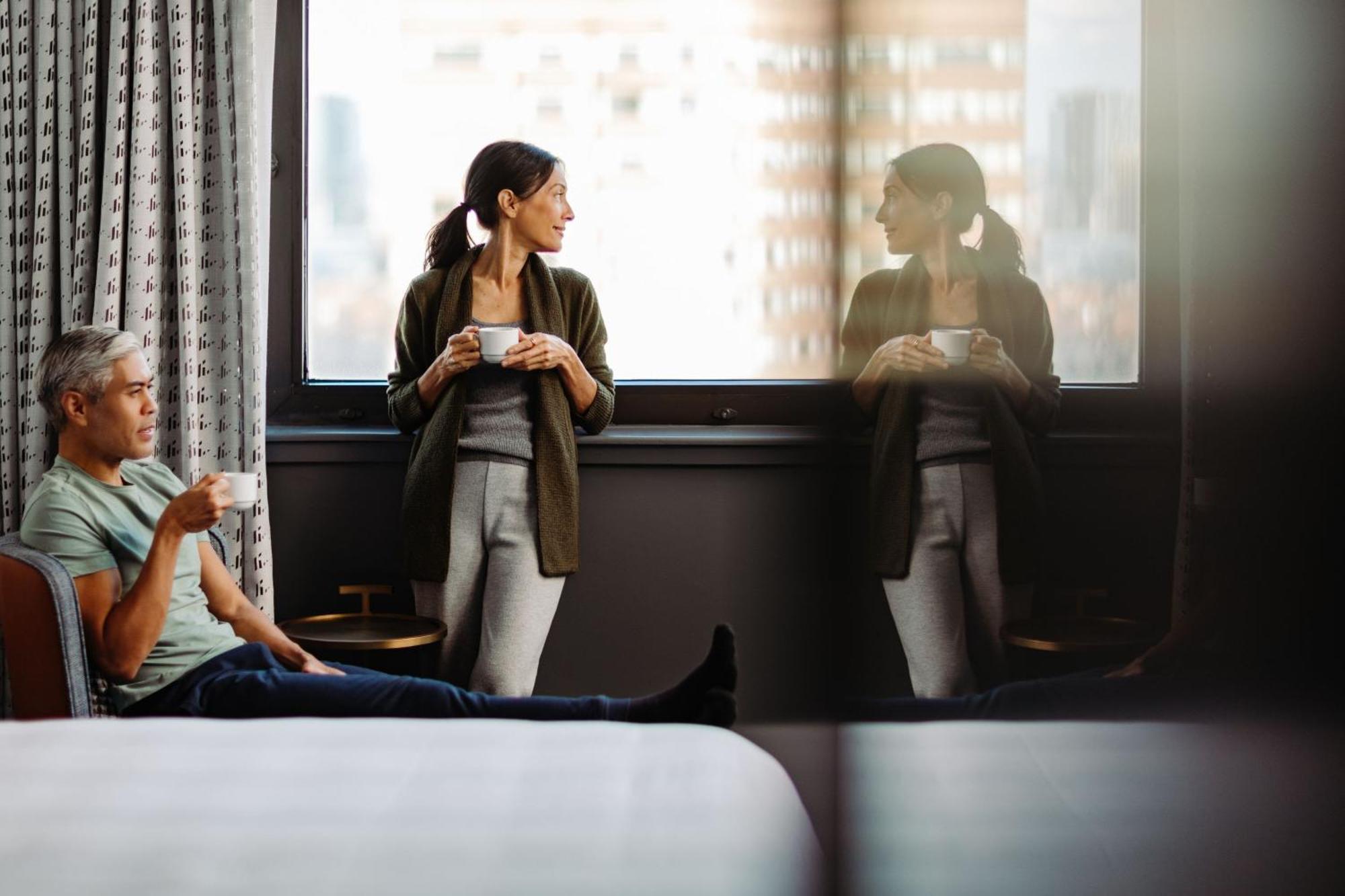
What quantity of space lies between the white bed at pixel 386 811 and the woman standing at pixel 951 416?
0.66 m

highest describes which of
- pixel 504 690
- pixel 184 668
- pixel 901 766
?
pixel 901 766

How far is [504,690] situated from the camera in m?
1.94

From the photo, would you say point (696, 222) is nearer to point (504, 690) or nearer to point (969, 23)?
point (504, 690)

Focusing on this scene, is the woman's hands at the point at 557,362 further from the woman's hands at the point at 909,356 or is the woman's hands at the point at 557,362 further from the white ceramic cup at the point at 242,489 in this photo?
the woman's hands at the point at 909,356

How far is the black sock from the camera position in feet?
4.93

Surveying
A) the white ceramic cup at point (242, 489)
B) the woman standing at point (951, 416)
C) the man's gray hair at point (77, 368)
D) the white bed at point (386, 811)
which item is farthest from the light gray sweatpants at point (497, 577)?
the woman standing at point (951, 416)

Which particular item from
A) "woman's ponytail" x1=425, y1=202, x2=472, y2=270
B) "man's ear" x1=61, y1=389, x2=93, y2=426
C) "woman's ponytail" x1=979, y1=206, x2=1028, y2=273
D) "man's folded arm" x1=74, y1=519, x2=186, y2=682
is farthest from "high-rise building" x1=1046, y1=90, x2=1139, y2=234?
"woman's ponytail" x1=425, y1=202, x2=472, y2=270

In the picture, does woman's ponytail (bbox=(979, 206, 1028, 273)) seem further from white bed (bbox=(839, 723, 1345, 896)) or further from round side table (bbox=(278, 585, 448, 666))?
round side table (bbox=(278, 585, 448, 666))

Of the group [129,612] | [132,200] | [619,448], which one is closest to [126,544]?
[129,612]

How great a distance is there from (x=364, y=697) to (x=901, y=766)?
1.61 metres

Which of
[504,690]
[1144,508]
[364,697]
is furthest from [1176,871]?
[504,690]

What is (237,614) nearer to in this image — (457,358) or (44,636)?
(44,636)

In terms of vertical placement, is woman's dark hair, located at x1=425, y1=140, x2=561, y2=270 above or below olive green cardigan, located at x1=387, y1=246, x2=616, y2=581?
above

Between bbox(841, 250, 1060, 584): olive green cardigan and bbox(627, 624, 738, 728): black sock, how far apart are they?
141 centimetres
